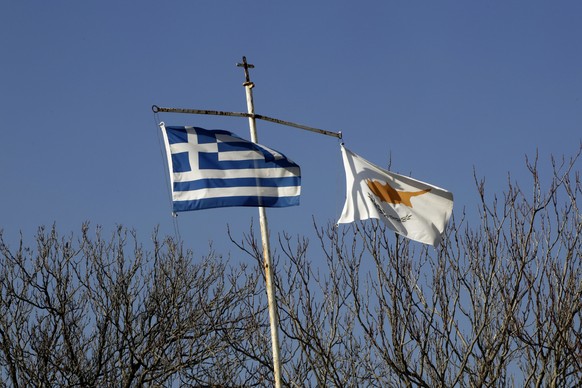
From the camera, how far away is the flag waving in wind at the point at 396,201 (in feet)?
36.4

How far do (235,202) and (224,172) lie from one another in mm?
375

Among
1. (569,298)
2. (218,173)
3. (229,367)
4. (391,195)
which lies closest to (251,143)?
(218,173)

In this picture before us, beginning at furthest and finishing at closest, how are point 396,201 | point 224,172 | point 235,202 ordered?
point 396,201, point 224,172, point 235,202

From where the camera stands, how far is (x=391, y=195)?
11.3m

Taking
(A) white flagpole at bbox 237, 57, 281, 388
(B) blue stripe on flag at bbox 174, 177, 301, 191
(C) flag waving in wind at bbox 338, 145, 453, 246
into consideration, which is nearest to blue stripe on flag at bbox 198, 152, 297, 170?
(B) blue stripe on flag at bbox 174, 177, 301, 191

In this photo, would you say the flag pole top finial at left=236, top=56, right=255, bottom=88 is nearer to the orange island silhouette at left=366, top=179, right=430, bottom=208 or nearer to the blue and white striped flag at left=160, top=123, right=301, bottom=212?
the blue and white striped flag at left=160, top=123, right=301, bottom=212

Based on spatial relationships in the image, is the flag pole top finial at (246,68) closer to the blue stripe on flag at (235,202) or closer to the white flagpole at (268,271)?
the white flagpole at (268,271)

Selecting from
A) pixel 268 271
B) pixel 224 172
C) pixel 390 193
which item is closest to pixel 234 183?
pixel 224 172

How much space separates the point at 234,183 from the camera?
408 inches

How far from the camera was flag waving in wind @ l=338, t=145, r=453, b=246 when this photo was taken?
1109 cm

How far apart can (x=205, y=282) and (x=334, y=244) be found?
863 cm

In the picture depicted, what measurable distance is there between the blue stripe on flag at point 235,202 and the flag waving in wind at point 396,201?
0.85m

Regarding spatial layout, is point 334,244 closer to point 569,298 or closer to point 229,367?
point 569,298

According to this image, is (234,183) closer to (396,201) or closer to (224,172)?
(224,172)
